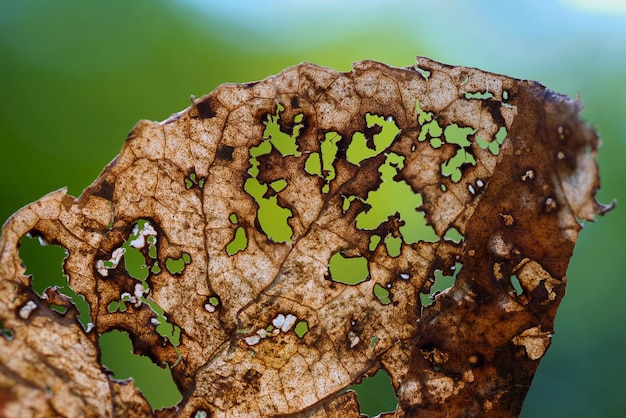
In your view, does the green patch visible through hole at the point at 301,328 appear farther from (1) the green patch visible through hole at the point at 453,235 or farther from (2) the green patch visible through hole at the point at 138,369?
(2) the green patch visible through hole at the point at 138,369

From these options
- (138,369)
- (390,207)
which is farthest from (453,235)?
(138,369)

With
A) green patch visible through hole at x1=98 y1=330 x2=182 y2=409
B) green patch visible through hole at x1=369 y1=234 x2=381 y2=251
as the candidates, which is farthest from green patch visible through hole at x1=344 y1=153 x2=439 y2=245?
green patch visible through hole at x1=98 y1=330 x2=182 y2=409

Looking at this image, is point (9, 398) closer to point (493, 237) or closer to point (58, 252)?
point (493, 237)

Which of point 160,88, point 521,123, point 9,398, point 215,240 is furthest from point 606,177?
point 9,398

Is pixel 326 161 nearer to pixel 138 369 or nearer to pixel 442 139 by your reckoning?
pixel 442 139

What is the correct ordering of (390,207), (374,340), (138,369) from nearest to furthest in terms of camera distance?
(374,340), (390,207), (138,369)

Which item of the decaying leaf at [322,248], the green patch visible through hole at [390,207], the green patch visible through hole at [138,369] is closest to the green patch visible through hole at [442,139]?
the decaying leaf at [322,248]
